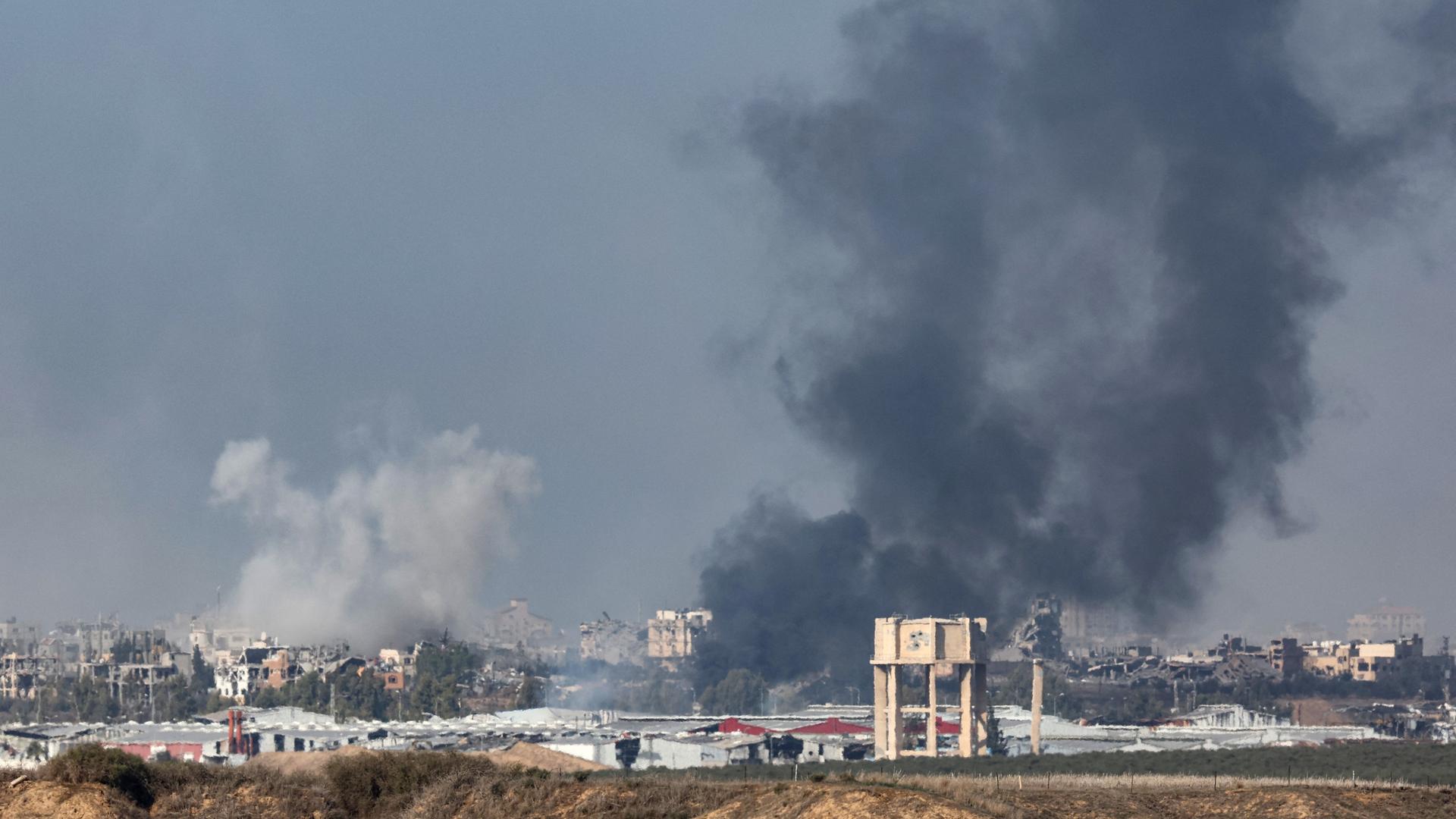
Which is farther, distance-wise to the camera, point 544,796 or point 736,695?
point 736,695

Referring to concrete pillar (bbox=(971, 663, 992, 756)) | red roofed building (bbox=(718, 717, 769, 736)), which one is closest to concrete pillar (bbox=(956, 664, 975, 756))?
concrete pillar (bbox=(971, 663, 992, 756))

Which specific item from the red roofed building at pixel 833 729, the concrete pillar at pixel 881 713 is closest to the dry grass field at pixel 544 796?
the concrete pillar at pixel 881 713

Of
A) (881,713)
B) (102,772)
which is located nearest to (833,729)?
(881,713)

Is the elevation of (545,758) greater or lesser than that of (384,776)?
greater

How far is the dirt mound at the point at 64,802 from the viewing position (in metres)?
55.5

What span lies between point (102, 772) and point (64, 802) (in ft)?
6.96

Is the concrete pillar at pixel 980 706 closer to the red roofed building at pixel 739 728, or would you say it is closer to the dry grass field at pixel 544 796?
the red roofed building at pixel 739 728

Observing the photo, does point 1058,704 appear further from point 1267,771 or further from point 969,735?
point 1267,771

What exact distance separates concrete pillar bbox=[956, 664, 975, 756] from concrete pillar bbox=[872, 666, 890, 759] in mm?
4590

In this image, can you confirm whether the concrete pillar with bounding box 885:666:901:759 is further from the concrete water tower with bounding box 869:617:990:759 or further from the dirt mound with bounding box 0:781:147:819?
the dirt mound with bounding box 0:781:147:819

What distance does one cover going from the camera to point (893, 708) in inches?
5074

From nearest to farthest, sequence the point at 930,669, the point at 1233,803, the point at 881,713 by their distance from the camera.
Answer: the point at 1233,803 < the point at 881,713 < the point at 930,669

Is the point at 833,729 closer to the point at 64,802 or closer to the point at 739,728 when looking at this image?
the point at 739,728

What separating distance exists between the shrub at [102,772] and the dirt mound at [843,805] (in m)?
16.2
